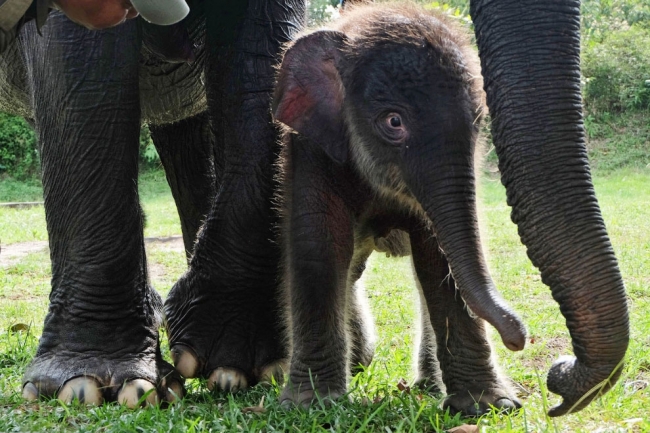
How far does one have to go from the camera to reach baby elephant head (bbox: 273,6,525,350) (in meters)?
3.45

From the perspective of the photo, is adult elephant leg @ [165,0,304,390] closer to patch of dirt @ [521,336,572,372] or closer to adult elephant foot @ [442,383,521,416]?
adult elephant foot @ [442,383,521,416]

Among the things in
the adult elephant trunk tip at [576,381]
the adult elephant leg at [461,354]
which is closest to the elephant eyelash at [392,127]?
the adult elephant leg at [461,354]

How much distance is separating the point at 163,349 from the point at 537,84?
3077 mm

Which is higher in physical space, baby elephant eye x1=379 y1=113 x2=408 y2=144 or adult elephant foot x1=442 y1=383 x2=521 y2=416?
baby elephant eye x1=379 y1=113 x2=408 y2=144

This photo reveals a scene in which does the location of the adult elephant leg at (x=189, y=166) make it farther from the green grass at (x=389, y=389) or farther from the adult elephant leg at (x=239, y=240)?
the adult elephant leg at (x=239, y=240)

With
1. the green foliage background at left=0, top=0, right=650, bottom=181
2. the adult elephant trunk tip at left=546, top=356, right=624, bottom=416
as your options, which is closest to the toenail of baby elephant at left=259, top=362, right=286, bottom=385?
the adult elephant trunk tip at left=546, top=356, right=624, bottom=416

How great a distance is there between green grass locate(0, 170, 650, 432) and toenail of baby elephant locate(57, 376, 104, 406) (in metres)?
0.07

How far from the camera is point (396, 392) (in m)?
4.09

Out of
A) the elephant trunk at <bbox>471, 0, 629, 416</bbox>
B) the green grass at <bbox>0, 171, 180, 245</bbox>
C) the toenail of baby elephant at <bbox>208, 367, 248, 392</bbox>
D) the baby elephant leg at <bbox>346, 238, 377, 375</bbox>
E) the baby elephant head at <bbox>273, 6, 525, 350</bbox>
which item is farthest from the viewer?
the green grass at <bbox>0, 171, 180, 245</bbox>

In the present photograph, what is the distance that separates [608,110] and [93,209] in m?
19.1

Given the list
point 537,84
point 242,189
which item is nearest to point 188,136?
point 242,189

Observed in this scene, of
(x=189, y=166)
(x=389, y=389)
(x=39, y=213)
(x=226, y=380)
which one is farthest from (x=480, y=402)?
(x=39, y=213)

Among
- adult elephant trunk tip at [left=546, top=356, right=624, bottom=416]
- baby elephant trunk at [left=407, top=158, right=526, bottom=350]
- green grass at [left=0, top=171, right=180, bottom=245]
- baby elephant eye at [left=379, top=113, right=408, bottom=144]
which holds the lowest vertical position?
green grass at [left=0, top=171, right=180, bottom=245]

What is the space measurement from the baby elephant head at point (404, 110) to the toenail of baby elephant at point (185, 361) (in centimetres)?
118
